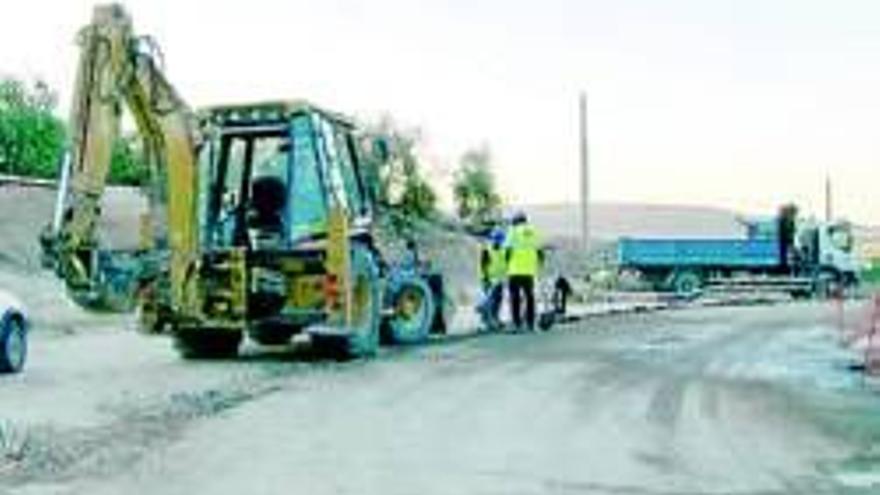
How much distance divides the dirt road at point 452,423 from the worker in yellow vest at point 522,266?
13.7 feet

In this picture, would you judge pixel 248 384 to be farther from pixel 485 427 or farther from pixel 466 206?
pixel 466 206

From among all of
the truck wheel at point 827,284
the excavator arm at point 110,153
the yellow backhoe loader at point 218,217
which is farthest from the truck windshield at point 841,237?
the excavator arm at point 110,153

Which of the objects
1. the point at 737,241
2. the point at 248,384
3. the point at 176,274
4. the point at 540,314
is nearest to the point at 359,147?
the point at 176,274

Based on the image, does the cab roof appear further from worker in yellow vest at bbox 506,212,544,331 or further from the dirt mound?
the dirt mound

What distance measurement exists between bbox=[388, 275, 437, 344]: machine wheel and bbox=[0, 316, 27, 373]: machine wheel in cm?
596

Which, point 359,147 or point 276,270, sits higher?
point 359,147

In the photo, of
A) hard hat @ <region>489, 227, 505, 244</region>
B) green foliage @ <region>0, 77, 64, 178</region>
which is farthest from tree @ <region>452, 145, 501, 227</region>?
hard hat @ <region>489, 227, 505, 244</region>

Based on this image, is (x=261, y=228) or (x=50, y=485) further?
(x=261, y=228)

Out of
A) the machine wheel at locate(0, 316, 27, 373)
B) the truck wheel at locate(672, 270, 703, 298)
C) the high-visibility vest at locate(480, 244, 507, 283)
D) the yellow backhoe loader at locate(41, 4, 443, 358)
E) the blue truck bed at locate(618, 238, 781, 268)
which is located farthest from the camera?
the blue truck bed at locate(618, 238, 781, 268)

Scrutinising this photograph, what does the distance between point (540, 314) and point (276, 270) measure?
995 cm

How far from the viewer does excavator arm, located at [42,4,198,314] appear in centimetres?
2217

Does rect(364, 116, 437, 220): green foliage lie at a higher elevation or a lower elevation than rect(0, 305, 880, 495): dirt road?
higher

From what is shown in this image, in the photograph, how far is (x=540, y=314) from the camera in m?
32.8

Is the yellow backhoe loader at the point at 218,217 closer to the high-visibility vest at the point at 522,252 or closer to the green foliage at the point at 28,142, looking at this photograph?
the high-visibility vest at the point at 522,252
